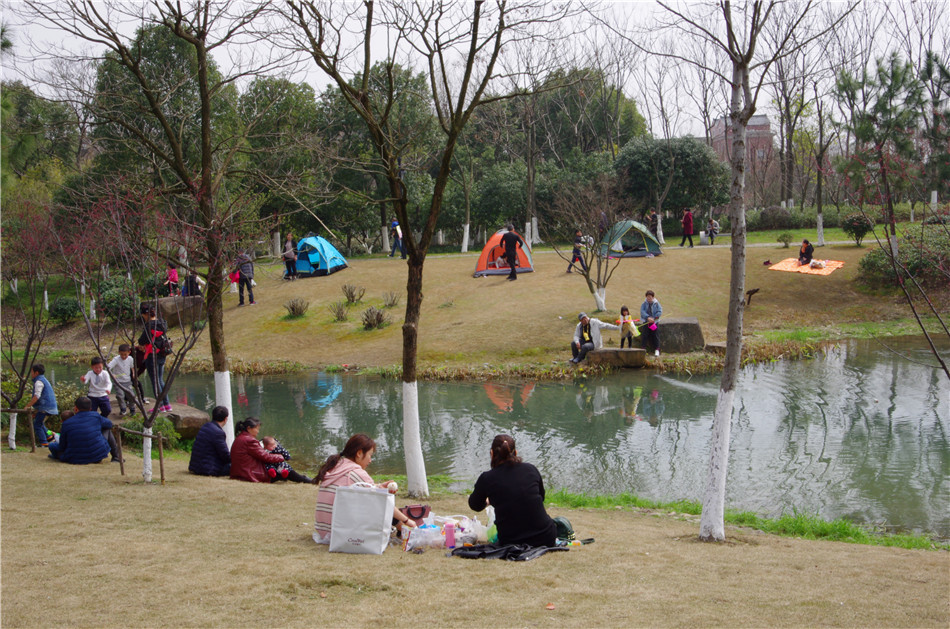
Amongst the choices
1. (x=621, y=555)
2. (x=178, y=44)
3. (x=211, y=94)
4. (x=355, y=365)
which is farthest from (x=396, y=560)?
(x=178, y=44)

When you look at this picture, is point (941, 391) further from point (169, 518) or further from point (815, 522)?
point (169, 518)

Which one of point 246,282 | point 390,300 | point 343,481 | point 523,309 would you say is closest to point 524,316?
point 523,309

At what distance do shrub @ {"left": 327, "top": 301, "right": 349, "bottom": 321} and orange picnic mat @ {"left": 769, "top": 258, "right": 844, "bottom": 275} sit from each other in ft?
43.3

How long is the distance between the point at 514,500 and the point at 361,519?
1065 mm

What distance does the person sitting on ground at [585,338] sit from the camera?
16.7 m

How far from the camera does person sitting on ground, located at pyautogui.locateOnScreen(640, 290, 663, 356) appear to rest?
56.0ft

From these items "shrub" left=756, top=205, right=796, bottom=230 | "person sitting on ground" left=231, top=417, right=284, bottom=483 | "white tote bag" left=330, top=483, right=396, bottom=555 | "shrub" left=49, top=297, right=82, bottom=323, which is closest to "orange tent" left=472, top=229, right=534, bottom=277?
"shrub" left=756, top=205, right=796, bottom=230

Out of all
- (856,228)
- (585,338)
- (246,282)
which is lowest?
(585,338)

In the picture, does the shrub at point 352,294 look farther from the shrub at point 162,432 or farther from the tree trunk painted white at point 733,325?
the tree trunk painted white at point 733,325

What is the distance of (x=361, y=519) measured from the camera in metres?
5.32

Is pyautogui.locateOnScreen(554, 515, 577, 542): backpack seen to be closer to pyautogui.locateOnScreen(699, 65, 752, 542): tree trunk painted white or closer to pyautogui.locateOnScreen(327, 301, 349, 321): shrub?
pyautogui.locateOnScreen(699, 65, 752, 542): tree trunk painted white

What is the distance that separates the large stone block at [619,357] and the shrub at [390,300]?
25.6 feet

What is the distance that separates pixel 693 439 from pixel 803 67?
25220mm

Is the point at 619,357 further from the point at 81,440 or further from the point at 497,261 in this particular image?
the point at 81,440
